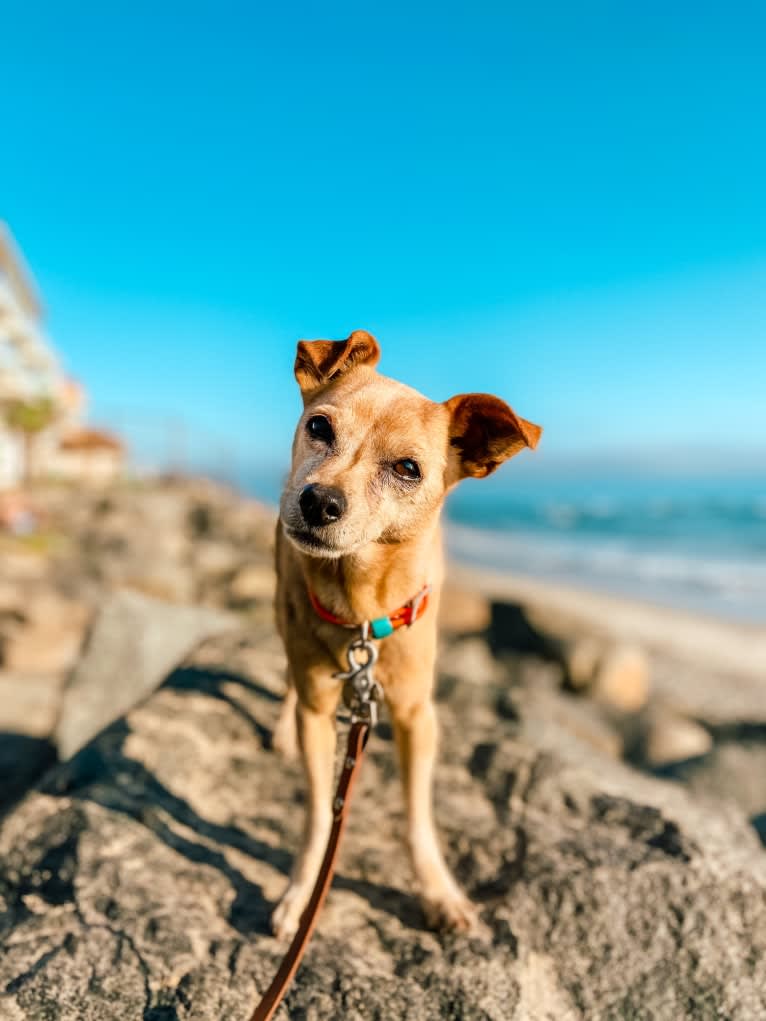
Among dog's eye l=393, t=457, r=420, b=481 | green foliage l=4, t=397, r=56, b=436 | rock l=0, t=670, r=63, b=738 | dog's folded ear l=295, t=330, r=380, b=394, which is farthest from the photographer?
green foliage l=4, t=397, r=56, b=436

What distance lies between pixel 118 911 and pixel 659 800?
112 inches

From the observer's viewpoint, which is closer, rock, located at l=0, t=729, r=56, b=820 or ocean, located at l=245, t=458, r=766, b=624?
rock, located at l=0, t=729, r=56, b=820

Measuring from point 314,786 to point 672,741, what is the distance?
19.7 feet

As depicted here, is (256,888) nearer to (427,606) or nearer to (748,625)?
(427,606)

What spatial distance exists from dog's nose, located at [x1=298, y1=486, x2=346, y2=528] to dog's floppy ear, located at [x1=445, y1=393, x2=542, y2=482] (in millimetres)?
655

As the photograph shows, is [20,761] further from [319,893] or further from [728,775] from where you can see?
[728,775]

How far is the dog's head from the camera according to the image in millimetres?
2535

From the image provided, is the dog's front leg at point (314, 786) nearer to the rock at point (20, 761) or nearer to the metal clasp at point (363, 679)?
the metal clasp at point (363, 679)

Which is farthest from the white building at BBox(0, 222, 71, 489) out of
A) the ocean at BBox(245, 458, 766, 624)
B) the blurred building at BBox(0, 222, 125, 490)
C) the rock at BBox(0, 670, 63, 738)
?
the rock at BBox(0, 670, 63, 738)

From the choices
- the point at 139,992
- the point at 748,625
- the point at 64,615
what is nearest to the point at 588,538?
the point at 748,625

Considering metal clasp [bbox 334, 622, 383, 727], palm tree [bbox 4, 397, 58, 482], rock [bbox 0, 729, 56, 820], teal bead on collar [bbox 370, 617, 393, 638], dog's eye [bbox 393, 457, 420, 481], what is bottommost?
rock [bbox 0, 729, 56, 820]

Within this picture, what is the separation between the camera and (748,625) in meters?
16.6

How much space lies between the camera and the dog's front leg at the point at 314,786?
3.07 meters

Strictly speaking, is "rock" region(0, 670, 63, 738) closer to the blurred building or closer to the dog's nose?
the dog's nose
